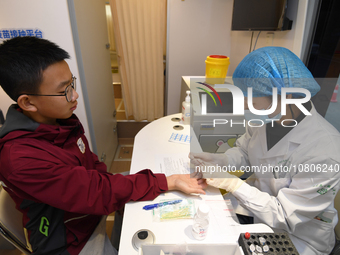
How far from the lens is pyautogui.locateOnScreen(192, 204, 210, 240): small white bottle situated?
715 millimetres

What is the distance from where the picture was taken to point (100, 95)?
203 centimetres

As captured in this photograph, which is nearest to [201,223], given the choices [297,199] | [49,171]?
[297,199]

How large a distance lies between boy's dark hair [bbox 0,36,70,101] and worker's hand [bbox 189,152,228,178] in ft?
2.63

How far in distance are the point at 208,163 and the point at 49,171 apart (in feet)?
2.46

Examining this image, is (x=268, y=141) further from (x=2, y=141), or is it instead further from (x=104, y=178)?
(x=2, y=141)

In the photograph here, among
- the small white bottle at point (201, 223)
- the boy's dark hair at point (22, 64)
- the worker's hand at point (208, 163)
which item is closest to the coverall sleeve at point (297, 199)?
the worker's hand at point (208, 163)

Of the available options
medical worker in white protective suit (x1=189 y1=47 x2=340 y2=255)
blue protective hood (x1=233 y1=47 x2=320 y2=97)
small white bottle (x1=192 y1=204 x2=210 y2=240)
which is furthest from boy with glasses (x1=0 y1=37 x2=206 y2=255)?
blue protective hood (x1=233 y1=47 x2=320 y2=97)

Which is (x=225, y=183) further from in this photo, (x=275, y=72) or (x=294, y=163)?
(x=275, y=72)

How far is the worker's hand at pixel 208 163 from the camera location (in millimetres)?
992

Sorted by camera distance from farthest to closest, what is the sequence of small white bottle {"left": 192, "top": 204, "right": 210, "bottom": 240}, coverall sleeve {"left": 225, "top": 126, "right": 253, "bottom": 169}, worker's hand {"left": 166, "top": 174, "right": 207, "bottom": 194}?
coverall sleeve {"left": 225, "top": 126, "right": 253, "bottom": 169} < worker's hand {"left": 166, "top": 174, "right": 207, "bottom": 194} < small white bottle {"left": 192, "top": 204, "right": 210, "bottom": 240}

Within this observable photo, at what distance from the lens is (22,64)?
0.77m

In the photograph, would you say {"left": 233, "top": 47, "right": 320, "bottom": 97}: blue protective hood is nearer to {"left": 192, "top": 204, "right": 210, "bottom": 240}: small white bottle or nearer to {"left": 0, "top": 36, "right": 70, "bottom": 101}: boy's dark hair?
{"left": 192, "top": 204, "right": 210, "bottom": 240}: small white bottle

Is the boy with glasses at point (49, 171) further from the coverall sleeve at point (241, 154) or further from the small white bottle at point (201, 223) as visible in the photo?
the coverall sleeve at point (241, 154)

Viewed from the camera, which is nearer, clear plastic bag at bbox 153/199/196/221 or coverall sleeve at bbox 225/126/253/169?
clear plastic bag at bbox 153/199/196/221
